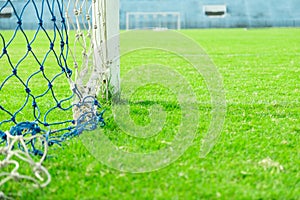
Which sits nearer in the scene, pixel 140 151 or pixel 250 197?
pixel 250 197

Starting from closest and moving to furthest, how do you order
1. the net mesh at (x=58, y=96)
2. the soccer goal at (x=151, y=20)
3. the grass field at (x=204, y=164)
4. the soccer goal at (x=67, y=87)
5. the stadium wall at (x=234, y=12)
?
the grass field at (x=204, y=164) < the net mesh at (x=58, y=96) < the soccer goal at (x=67, y=87) < the soccer goal at (x=151, y=20) < the stadium wall at (x=234, y=12)

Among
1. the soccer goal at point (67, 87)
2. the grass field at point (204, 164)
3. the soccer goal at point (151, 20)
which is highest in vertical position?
the soccer goal at point (67, 87)

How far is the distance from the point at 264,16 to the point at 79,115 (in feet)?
83.9

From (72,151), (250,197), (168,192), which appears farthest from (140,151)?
(250,197)

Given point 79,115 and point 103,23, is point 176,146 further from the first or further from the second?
point 103,23

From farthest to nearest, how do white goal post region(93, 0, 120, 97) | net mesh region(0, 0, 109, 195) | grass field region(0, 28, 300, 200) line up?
white goal post region(93, 0, 120, 97) → net mesh region(0, 0, 109, 195) → grass field region(0, 28, 300, 200)

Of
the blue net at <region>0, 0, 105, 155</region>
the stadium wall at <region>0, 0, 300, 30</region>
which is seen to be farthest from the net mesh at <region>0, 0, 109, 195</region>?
the stadium wall at <region>0, 0, 300, 30</region>

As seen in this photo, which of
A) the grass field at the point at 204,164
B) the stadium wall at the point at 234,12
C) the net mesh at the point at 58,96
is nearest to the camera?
the grass field at the point at 204,164

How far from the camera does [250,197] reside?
1.70 m

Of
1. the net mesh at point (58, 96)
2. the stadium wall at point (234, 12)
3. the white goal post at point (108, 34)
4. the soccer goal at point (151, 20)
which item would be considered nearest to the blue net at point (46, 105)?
the net mesh at point (58, 96)

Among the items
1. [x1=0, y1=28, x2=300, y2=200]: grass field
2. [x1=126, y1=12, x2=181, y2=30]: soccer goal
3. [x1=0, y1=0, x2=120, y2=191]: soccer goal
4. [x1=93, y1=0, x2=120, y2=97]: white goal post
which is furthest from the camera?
[x1=126, y1=12, x2=181, y2=30]: soccer goal

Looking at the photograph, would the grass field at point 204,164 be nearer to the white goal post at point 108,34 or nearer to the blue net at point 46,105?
the blue net at point 46,105

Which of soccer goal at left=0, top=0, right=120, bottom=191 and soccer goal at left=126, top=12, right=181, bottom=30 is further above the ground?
soccer goal at left=0, top=0, right=120, bottom=191

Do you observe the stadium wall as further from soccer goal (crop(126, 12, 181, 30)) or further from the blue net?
the blue net
